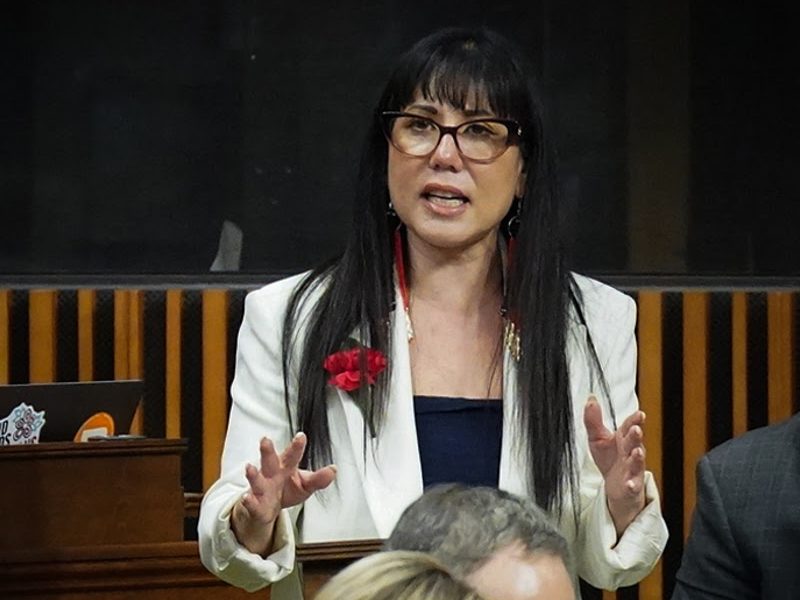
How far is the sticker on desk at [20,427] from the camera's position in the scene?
11.1ft

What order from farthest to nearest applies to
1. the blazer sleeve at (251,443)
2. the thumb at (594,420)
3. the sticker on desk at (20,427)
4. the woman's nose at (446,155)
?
1. the sticker on desk at (20,427)
2. the woman's nose at (446,155)
3. the blazer sleeve at (251,443)
4. the thumb at (594,420)

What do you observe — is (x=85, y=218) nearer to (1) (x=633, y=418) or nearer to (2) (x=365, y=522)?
(2) (x=365, y=522)

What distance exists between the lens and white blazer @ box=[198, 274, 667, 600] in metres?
2.46

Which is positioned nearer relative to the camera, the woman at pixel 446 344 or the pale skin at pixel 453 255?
the woman at pixel 446 344

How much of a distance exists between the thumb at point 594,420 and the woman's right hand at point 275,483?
313 millimetres

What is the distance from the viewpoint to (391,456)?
101 inches

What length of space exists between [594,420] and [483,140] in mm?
588

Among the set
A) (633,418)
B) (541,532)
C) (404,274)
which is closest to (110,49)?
(404,274)

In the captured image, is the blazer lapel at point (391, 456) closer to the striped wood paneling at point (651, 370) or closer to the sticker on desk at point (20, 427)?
the sticker on desk at point (20, 427)

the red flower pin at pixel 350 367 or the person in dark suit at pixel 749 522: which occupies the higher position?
the red flower pin at pixel 350 367

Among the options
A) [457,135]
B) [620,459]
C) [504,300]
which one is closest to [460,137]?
→ [457,135]

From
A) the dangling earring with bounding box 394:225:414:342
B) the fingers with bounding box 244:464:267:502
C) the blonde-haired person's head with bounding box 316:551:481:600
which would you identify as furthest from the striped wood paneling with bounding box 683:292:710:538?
the blonde-haired person's head with bounding box 316:551:481:600

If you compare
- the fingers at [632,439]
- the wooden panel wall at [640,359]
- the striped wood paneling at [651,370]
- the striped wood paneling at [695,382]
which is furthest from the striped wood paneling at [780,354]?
the fingers at [632,439]

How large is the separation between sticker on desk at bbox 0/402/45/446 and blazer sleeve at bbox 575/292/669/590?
3.96 feet
